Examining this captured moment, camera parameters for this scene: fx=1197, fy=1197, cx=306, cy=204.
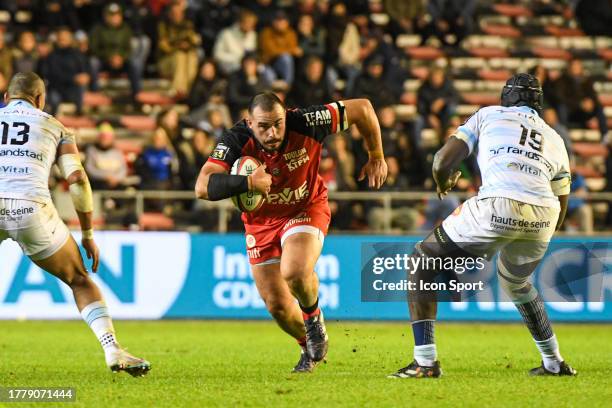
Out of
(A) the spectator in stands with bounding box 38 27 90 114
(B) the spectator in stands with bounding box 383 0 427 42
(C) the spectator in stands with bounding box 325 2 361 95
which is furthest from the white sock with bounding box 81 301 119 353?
(B) the spectator in stands with bounding box 383 0 427 42

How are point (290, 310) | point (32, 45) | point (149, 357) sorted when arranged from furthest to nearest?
1. point (32, 45)
2. point (149, 357)
3. point (290, 310)

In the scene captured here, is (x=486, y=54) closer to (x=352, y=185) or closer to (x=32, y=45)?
(x=352, y=185)

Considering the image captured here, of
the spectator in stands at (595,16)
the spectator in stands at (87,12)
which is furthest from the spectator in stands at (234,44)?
the spectator in stands at (595,16)

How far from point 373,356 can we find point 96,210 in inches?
250

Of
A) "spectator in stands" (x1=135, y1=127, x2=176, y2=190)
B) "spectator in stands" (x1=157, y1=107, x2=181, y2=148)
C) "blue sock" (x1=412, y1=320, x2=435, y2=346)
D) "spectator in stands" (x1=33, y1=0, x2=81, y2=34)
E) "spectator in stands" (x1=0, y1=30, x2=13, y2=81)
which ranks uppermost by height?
"spectator in stands" (x1=33, y1=0, x2=81, y2=34)

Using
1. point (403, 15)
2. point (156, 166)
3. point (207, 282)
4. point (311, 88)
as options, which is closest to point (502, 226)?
point (207, 282)

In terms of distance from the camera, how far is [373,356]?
11000 mm

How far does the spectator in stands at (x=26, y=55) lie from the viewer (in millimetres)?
18922

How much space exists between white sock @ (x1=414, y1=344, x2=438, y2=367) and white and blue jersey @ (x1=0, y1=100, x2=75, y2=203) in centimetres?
294

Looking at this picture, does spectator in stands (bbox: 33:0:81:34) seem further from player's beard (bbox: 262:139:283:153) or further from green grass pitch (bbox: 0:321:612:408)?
player's beard (bbox: 262:139:283:153)

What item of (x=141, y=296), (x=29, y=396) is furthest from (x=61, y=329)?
(x=29, y=396)

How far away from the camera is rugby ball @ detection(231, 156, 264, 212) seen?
8.70m

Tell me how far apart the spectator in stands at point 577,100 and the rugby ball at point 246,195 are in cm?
1340

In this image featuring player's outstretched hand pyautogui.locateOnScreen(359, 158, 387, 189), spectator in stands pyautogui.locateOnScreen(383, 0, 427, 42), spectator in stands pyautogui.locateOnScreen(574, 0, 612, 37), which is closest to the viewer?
player's outstretched hand pyautogui.locateOnScreen(359, 158, 387, 189)
